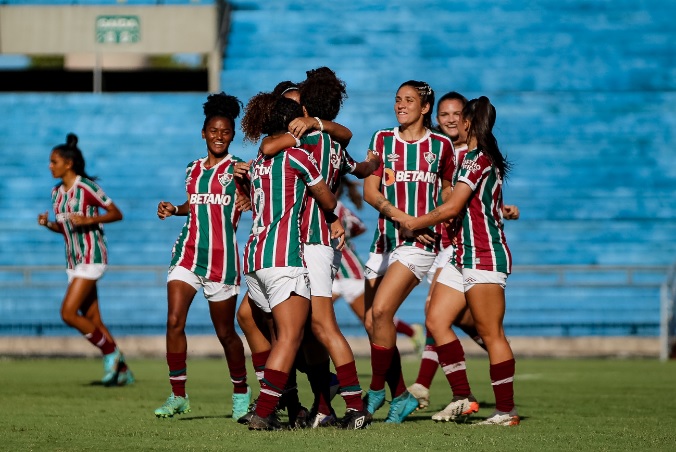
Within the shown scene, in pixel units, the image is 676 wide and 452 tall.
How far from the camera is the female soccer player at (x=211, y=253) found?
8.15 meters

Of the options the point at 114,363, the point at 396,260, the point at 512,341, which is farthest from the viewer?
the point at 512,341

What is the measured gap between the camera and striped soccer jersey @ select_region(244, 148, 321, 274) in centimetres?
686

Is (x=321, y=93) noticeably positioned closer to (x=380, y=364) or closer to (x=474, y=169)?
(x=474, y=169)

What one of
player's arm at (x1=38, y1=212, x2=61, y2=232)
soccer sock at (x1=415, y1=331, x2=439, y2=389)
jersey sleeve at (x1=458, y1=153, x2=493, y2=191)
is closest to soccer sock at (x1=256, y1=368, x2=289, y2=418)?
jersey sleeve at (x1=458, y1=153, x2=493, y2=191)

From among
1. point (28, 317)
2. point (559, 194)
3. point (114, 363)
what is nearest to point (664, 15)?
point (559, 194)

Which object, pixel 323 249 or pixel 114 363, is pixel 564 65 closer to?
pixel 114 363

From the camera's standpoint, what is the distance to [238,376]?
8.30 meters

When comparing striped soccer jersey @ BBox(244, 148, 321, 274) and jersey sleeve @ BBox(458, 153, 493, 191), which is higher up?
jersey sleeve @ BBox(458, 153, 493, 191)

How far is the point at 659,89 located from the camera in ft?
73.4

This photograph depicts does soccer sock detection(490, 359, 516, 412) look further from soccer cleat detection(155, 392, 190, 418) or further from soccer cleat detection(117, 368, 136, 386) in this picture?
soccer cleat detection(117, 368, 136, 386)

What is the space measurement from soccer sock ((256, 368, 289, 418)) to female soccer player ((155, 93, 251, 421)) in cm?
119

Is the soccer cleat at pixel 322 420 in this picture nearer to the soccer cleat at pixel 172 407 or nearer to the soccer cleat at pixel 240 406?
the soccer cleat at pixel 240 406

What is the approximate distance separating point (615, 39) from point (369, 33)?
15.0 ft

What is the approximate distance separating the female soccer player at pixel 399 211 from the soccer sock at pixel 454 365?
301mm
